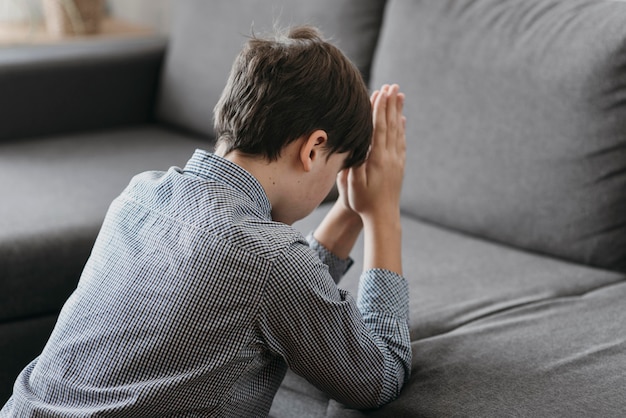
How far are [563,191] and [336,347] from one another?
2.49 feet

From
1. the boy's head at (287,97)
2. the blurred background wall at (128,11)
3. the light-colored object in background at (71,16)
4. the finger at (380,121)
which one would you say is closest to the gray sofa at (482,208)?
the finger at (380,121)

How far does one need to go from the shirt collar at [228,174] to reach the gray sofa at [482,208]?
1.19 ft

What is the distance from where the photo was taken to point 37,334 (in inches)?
68.8

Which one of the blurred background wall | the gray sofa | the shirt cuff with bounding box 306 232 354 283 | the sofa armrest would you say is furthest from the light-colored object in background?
the shirt cuff with bounding box 306 232 354 283

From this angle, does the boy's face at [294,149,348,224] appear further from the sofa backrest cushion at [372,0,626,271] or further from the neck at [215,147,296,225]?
the sofa backrest cushion at [372,0,626,271]

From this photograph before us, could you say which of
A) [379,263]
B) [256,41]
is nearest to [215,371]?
[379,263]

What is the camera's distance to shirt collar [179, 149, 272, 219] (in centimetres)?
115

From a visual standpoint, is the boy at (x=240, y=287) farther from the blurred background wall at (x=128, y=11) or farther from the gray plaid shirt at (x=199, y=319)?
the blurred background wall at (x=128, y=11)

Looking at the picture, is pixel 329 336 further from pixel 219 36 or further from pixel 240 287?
pixel 219 36

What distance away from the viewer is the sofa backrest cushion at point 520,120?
1.64 metres

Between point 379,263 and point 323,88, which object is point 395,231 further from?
point 323,88

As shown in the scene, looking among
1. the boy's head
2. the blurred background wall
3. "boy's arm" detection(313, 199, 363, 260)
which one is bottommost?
the blurred background wall

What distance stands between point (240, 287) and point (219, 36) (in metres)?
1.48

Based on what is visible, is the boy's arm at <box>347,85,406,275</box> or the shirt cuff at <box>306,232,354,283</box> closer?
the boy's arm at <box>347,85,406,275</box>
